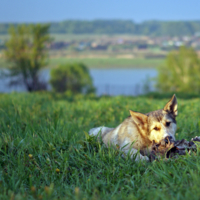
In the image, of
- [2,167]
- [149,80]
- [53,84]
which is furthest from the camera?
[53,84]

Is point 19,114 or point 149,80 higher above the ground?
point 19,114

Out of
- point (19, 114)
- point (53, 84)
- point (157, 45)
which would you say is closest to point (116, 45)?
point (157, 45)

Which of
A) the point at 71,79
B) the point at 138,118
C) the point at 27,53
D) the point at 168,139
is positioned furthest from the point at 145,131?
the point at 71,79

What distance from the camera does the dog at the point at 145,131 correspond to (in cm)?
493

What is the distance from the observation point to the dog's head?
195 inches

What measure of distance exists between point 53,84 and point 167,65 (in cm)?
3191

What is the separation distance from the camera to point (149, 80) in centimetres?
7288

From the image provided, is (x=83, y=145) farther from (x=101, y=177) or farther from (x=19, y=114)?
(x=19, y=114)

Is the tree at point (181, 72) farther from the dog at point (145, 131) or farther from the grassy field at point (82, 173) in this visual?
the grassy field at point (82, 173)

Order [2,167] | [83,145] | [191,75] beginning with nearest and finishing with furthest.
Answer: [2,167] < [83,145] < [191,75]

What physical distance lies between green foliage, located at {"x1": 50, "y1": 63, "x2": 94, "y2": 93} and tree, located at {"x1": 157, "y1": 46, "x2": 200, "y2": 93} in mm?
20188

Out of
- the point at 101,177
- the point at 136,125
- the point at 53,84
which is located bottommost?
the point at 53,84

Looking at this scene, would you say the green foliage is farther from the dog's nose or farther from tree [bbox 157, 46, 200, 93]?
the dog's nose

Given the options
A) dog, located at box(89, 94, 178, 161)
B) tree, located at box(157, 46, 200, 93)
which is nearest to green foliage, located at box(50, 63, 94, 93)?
tree, located at box(157, 46, 200, 93)
